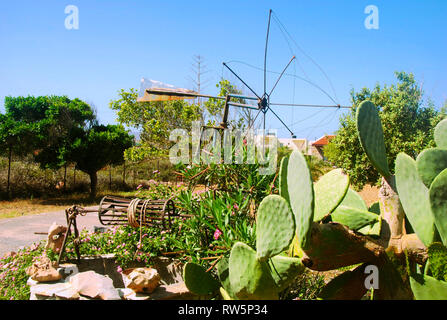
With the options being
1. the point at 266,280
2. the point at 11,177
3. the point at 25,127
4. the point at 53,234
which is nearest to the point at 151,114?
the point at 25,127

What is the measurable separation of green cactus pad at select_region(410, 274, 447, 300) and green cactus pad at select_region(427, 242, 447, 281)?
0.02 meters

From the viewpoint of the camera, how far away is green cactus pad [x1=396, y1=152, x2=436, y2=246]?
2.90 ft

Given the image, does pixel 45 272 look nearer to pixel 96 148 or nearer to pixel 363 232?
pixel 363 232

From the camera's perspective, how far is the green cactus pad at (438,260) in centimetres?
82

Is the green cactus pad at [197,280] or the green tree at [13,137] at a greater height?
the green tree at [13,137]

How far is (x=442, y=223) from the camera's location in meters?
0.77

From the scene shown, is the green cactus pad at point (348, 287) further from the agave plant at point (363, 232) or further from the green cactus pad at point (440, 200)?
the green cactus pad at point (440, 200)

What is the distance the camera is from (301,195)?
91 cm

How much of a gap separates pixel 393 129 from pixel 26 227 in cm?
1059

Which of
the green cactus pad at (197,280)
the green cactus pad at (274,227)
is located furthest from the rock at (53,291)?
the green cactus pad at (274,227)

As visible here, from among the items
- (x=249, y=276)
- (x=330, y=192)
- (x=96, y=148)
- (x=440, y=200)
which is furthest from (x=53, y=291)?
(x=96, y=148)

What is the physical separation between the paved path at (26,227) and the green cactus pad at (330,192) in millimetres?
6195

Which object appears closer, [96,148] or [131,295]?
[131,295]
